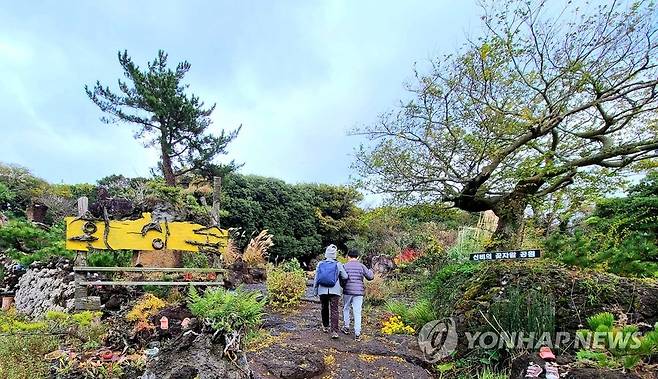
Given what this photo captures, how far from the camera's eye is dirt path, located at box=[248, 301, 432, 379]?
4320 millimetres

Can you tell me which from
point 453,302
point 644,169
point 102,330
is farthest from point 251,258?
point 644,169

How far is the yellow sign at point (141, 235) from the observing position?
6.52 meters

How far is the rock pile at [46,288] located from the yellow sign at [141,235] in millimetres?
883

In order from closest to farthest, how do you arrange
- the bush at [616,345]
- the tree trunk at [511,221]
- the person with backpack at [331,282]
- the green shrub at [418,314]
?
1. the bush at [616,345]
2. the person with backpack at [331,282]
3. the green shrub at [418,314]
4. the tree trunk at [511,221]

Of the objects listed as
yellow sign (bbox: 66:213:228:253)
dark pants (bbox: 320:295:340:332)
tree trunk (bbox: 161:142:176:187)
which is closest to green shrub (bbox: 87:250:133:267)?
yellow sign (bbox: 66:213:228:253)

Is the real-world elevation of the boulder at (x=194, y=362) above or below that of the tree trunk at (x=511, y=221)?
below

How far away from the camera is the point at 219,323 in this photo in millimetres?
3506

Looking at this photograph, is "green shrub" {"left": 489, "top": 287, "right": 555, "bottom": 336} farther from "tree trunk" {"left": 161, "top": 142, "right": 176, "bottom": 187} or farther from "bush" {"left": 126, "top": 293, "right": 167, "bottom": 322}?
"tree trunk" {"left": 161, "top": 142, "right": 176, "bottom": 187}

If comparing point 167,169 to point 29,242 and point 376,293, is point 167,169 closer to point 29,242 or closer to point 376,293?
point 29,242

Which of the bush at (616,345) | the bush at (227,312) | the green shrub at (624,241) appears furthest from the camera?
the green shrub at (624,241)

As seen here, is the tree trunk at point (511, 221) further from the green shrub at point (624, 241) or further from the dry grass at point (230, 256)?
the dry grass at point (230, 256)

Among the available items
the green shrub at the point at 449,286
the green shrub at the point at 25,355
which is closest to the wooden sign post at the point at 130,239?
the green shrub at the point at 25,355

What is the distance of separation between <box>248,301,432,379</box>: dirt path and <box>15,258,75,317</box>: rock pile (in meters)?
3.48

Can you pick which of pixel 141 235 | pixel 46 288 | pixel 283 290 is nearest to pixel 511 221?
pixel 283 290
